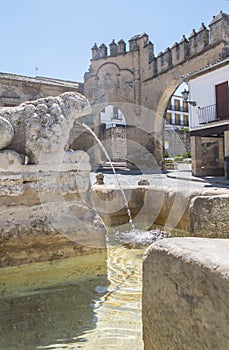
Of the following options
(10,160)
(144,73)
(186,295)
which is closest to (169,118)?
(144,73)

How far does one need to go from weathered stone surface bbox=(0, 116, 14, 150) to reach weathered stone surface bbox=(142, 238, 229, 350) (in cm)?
234

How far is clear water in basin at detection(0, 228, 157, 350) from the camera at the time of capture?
1.91 meters

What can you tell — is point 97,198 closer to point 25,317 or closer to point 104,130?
point 25,317

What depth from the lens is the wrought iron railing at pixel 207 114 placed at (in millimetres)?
13461

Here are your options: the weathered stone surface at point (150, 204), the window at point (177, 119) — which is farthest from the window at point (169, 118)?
the weathered stone surface at point (150, 204)

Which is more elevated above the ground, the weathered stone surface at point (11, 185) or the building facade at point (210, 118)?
the building facade at point (210, 118)

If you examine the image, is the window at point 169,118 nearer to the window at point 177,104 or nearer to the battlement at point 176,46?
the window at point 177,104

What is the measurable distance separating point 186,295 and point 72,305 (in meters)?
1.50

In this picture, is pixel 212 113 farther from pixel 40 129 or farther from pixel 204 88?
pixel 40 129

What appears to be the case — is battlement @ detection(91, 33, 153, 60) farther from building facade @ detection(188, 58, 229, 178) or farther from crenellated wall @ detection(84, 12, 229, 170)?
building facade @ detection(188, 58, 229, 178)

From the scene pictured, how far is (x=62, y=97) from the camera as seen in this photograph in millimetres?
3568

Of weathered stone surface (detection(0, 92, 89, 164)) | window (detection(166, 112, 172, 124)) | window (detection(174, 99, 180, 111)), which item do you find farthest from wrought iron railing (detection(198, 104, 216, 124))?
window (detection(174, 99, 180, 111))

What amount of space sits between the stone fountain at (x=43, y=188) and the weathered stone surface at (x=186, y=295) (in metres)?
1.97

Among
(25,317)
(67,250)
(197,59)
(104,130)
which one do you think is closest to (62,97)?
(67,250)
